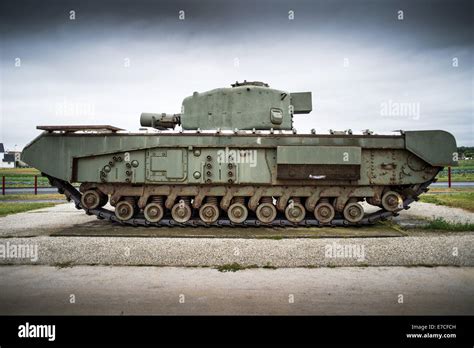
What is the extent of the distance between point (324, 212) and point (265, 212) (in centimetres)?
179

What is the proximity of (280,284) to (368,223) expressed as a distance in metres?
5.80

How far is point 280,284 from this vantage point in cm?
489

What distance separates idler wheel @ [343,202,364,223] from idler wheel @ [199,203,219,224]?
3.93 meters

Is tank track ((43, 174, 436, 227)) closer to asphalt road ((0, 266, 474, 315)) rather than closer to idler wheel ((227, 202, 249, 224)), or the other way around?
idler wheel ((227, 202, 249, 224))

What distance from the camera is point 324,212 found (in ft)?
31.3

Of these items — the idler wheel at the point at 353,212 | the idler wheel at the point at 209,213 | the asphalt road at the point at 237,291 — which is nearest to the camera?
the asphalt road at the point at 237,291

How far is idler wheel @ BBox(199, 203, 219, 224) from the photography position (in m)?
9.54

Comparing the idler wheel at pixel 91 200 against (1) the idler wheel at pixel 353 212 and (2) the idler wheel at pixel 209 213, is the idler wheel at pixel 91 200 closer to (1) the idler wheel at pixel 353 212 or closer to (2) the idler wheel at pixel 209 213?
(2) the idler wheel at pixel 209 213

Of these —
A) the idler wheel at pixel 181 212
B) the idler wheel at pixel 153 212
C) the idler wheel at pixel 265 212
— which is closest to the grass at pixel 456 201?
the idler wheel at pixel 265 212

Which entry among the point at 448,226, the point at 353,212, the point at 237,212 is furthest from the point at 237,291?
the point at 448,226

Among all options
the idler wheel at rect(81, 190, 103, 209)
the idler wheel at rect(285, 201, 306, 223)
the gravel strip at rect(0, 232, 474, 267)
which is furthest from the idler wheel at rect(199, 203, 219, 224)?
the idler wheel at rect(81, 190, 103, 209)

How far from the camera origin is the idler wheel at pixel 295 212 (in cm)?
951

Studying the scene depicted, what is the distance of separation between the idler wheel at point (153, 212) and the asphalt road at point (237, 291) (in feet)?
12.6

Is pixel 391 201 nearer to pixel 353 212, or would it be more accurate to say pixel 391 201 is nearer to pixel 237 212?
pixel 353 212
